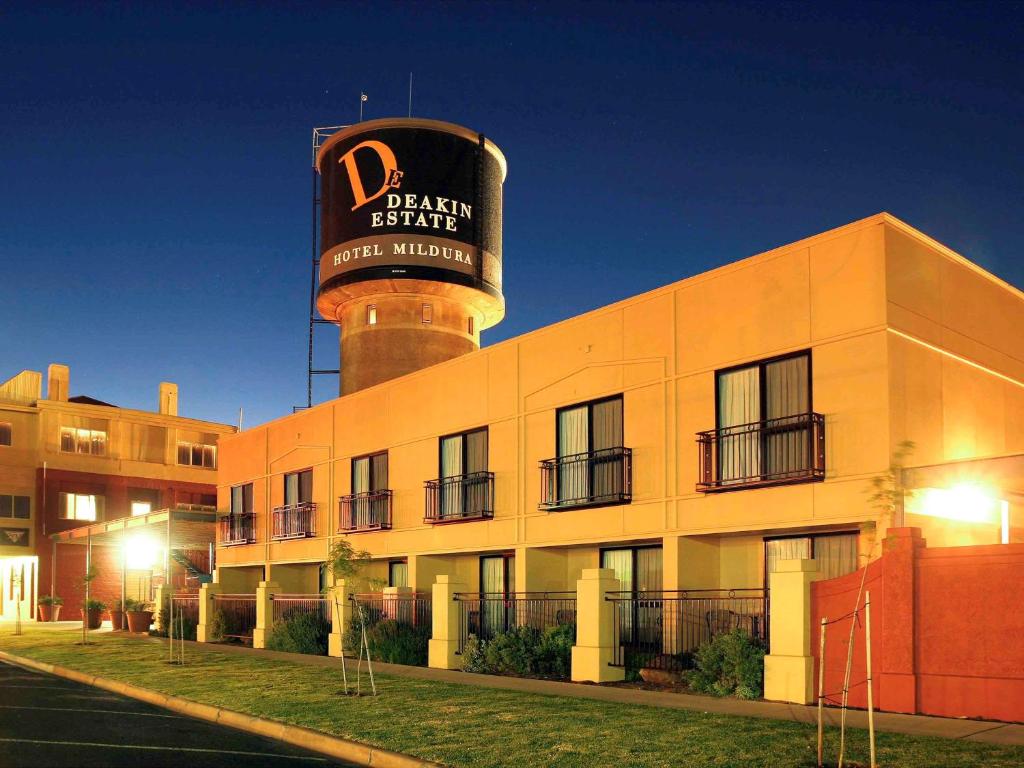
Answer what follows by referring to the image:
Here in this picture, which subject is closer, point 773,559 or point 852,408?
point 852,408

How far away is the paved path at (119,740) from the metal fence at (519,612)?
747cm

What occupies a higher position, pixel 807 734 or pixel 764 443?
pixel 764 443

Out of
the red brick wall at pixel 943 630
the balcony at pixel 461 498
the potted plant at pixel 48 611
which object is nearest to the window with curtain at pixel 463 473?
the balcony at pixel 461 498

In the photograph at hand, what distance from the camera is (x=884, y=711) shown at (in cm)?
1511

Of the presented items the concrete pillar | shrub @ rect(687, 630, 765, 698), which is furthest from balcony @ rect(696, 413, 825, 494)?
the concrete pillar

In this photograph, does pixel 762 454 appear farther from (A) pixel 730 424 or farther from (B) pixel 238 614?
(B) pixel 238 614

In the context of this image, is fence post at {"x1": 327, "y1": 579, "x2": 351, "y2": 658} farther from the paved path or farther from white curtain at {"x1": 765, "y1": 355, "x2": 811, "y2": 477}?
white curtain at {"x1": 765, "y1": 355, "x2": 811, "y2": 477}

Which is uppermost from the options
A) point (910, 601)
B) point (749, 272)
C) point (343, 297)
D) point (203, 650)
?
point (343, 297)

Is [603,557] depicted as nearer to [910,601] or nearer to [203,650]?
[910,601]

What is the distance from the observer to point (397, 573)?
31578 mm

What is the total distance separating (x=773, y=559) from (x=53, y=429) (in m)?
49.8

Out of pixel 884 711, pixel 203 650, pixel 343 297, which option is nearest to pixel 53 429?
pixel 343 297

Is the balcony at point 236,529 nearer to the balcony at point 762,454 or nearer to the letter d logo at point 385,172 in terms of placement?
the letter d logo at point 385,172

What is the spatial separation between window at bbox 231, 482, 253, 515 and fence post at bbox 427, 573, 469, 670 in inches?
640
